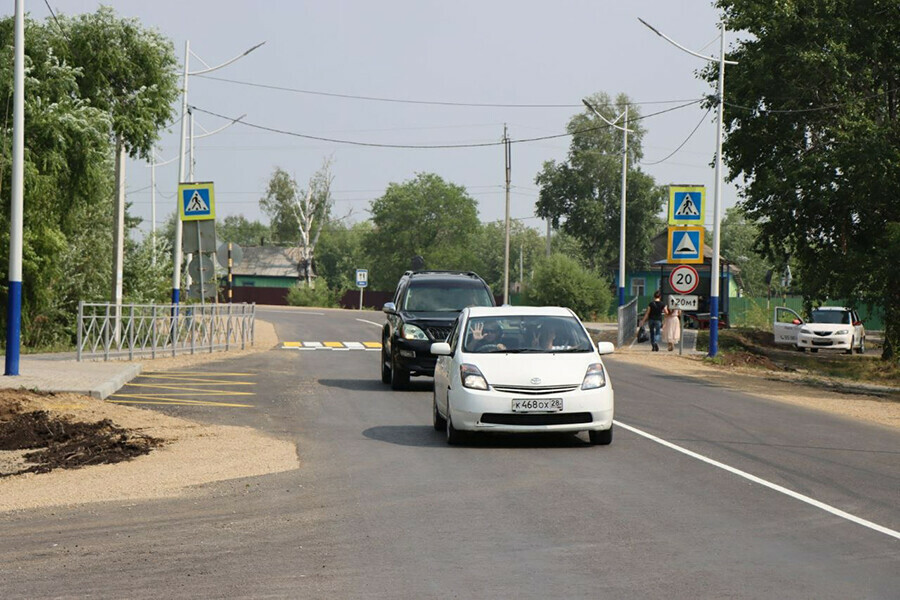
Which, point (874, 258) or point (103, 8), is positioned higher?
point (103, 8)

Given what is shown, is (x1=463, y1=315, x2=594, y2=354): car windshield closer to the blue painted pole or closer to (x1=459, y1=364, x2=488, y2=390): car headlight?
(x1=459, y1=364, x2=488, y2=390): car headlight

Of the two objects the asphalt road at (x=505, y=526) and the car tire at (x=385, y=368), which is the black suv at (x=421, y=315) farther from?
the asphalt road at (x=505, y=526)

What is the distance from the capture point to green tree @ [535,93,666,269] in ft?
307

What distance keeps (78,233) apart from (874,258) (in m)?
25.0

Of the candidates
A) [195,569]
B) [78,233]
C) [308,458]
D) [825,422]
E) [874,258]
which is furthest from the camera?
[78,233]

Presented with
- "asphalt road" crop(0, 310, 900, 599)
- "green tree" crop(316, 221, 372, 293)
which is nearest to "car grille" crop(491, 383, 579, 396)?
"asphalt road" crop(0, 310, 900, 599)

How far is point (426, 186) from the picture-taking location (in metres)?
125

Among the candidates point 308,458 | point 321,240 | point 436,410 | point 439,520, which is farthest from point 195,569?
point 321,240

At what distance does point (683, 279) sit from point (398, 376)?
14.8m

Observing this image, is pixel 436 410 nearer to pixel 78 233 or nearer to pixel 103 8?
pixel 103 8

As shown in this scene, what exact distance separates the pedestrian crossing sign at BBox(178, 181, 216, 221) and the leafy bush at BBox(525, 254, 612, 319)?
39.6m

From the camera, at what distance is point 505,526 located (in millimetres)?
8688

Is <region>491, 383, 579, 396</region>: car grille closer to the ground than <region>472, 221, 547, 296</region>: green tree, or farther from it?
closer to the ground

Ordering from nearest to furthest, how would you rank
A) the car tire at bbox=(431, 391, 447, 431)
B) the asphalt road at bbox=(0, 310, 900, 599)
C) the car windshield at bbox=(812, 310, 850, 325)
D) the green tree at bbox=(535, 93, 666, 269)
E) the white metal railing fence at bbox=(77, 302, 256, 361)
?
the asphalt road at bbox=(0, 310, 900, 599) < the car tire at bbox=(431, 391, 447, 431) < the white metal railing fence at bbox=(77, 302, 256, 361) < the car windshield at bbox=(812, 310, 850, 325) < the green tree at bbox=(535, 93, 666, 269)
